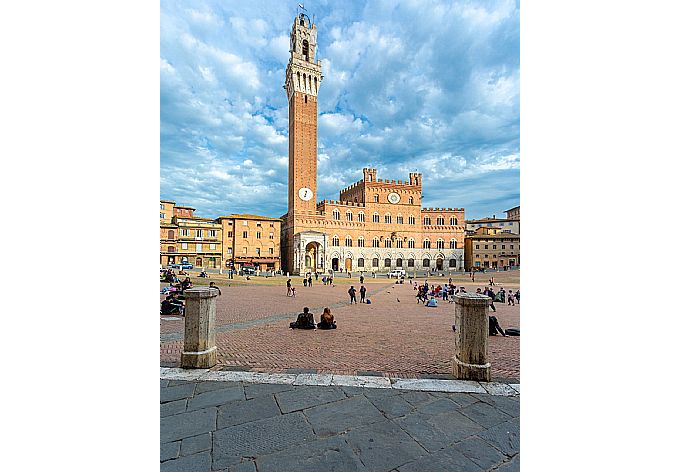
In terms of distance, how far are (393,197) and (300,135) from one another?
52.3 feet

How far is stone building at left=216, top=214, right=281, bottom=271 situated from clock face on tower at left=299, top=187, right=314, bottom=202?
505cm

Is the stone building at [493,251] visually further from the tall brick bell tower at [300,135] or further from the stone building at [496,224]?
the tall brick bell tower at [300,135]

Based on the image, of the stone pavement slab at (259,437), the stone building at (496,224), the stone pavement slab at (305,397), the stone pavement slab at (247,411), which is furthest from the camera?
the stone building at (496,224)

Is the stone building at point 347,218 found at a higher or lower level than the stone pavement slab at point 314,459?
higher

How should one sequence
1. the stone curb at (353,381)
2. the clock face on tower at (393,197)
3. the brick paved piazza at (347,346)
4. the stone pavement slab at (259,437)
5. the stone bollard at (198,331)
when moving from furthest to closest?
the clock face on tower at (393,197)
the brick paved piazza at (347,346)
the stone bollard at (198,331)
the stone curb at (353,381)
the stone pavement slab at (259,437)

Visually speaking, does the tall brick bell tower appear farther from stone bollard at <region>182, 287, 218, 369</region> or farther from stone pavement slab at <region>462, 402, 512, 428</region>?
stone pavement slab at <region>462, 402, 512, 428</region>

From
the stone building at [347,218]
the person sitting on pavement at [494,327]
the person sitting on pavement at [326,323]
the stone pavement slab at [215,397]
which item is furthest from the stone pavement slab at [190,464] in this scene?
the stone building at [347,218]

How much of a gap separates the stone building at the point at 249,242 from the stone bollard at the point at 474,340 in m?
35.2

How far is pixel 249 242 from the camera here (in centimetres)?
3653

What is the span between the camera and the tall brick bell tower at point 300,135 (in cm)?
3694

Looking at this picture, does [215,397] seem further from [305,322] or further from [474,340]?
[305,322]
